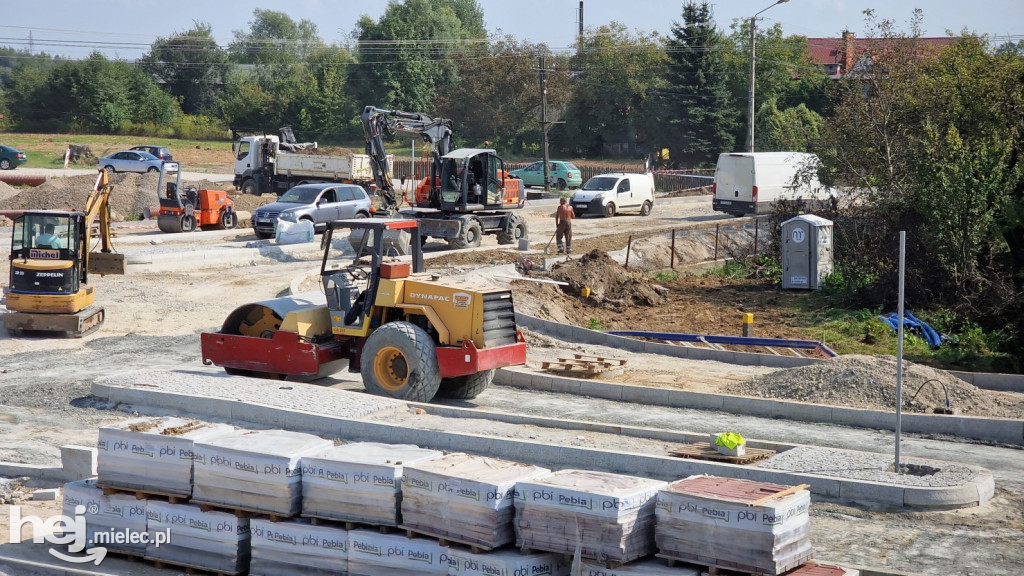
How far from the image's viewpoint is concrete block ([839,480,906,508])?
980 centimetres

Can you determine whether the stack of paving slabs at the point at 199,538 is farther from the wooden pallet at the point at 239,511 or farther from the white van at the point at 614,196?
the white van at the point at 614,196

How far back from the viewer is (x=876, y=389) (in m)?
13.6

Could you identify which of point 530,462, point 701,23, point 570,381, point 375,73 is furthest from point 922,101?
point 375,73

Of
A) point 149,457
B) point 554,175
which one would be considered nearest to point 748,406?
point 149,457

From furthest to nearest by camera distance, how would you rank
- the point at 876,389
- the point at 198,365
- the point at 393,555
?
the point at 198,365
the point at 876,389
the point at 393,555

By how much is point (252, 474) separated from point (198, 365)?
25.2ft

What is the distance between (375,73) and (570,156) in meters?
17.7

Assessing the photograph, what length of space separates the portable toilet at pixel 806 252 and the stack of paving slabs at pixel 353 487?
16384mm

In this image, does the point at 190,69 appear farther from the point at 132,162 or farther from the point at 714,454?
the point at 714,454

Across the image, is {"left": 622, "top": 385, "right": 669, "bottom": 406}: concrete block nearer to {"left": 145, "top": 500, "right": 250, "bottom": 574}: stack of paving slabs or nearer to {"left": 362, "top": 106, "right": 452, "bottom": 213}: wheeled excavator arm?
{"left": 145, "top": 500, "right": 250, "bottom": 574}: stack of paving slabs

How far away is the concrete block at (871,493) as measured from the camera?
9.80 meters

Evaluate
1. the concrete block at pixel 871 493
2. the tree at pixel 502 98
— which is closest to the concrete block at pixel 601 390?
the concrete block at pixel 871 493

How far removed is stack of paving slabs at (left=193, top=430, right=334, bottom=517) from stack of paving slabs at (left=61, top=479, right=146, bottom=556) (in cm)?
62

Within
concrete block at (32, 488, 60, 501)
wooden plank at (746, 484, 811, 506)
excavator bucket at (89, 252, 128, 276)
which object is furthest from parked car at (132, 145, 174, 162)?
wooden plank at (746, 484, 811, 506)
